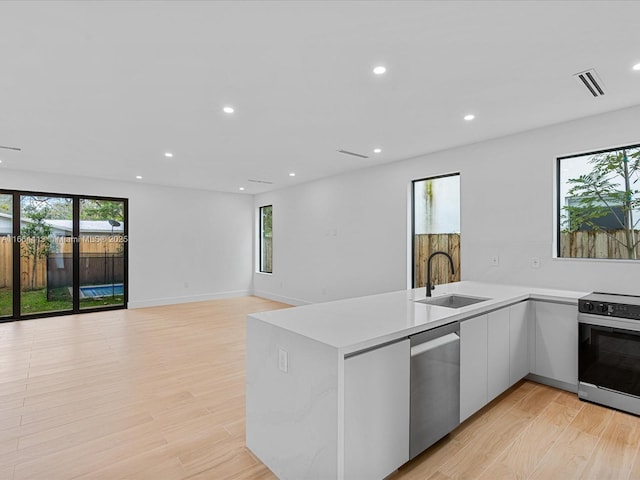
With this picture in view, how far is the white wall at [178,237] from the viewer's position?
263 inches

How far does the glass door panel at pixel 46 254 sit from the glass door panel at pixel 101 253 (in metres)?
0.22

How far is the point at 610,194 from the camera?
Answer: 3.37 m

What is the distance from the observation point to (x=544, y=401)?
2.81m

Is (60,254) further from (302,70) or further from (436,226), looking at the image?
(436,226)

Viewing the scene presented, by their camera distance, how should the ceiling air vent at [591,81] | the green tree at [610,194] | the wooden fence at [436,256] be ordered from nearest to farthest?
the ceiling air vent at [591,81] < the green tree at [610,194] < the wooden fence at [436,256]

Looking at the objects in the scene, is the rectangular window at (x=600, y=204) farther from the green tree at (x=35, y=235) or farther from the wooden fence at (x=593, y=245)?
the green tree at (x=35, y=235)

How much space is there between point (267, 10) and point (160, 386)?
3177 millimetres

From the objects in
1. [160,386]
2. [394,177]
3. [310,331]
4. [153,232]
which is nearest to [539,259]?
[394,177]

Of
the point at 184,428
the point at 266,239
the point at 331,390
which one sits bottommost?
the point at 184,428

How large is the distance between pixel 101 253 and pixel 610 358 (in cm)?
776

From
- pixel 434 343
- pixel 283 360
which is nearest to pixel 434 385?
pixel 434 343

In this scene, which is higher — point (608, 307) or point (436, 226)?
point (436, 226)

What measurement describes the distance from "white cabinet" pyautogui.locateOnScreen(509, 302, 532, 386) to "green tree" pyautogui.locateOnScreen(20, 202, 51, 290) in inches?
291

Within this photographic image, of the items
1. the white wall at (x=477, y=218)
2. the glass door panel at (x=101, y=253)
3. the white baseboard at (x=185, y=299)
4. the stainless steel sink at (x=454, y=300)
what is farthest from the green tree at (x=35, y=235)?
the stainless steel sink at (x=454, y=300)
